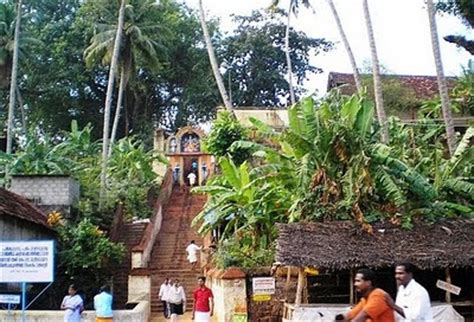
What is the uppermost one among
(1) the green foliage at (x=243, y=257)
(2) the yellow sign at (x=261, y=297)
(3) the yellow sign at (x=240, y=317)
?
(1) the green foliage at (x=243, y=257)

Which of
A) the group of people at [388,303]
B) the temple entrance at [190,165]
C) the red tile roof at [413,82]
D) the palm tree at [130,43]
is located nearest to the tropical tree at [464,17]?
the group of people at [388,303]

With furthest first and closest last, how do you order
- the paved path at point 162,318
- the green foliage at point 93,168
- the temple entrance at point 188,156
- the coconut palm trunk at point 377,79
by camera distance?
the temple entrance at point 188,156 < the green foliage at point 93,168 < the coconut palm trunk at point 377,79 < the paved path at point 162,318

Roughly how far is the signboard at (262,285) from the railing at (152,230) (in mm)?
6043

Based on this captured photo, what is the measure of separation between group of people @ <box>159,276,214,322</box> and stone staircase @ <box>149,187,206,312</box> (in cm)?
166

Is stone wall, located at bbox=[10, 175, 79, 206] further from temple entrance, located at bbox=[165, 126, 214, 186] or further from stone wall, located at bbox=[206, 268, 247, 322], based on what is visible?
temple entrance, located at bbox=[165, 126, 214, 186]

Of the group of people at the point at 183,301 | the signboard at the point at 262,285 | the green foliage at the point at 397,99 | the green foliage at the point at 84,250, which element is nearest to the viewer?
the group of people at the point at 183,301

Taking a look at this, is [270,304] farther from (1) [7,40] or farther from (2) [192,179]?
(1) [7,40]

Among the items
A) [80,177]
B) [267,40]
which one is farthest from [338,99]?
[267,40]

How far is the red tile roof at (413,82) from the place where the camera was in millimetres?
33469

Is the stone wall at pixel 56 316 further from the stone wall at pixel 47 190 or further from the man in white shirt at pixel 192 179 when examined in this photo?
the man in white shirt at pixel 192 179

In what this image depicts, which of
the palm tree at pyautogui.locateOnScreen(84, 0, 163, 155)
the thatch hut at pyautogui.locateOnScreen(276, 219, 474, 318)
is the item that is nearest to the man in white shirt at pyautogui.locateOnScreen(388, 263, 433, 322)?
the thatch hut at pyautogui.locateOnScreen(276, 219, 474, 318)

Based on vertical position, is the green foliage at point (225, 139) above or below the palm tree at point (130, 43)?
below

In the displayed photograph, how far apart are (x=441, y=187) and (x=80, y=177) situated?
14.4 meters

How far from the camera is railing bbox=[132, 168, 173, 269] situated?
21.7m
